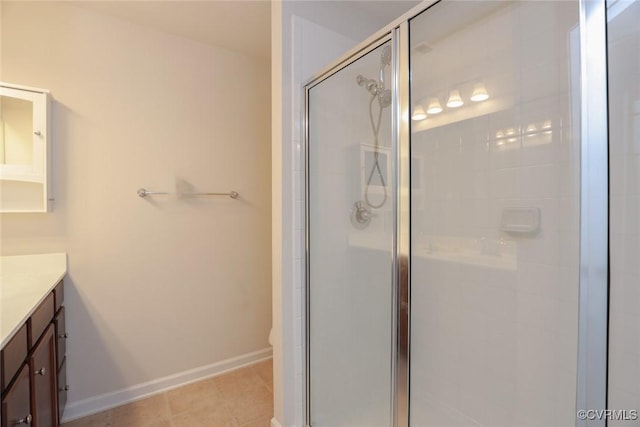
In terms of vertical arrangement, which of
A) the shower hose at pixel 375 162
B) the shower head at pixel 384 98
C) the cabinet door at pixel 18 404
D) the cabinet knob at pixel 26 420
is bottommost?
the cabinet knob at pixel 26 420

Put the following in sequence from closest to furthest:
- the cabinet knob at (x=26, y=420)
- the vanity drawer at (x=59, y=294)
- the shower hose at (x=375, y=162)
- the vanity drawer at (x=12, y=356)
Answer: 1. the vanity drawer at (x=12, y=356)
2. the cabinet knob at (x=26, y=420)
3. the shower hose at (x=375, y=162)
4. the vanity drawer at (x=59, y=294)

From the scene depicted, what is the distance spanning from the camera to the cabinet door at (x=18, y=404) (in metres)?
0.86

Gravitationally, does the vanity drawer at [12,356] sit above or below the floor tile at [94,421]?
above

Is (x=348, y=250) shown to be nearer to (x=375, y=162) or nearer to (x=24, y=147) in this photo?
(x=375, y=162)

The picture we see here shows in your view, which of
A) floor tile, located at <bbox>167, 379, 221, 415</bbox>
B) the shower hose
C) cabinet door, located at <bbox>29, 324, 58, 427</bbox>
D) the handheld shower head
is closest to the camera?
cabinet door, located at <bbox>29, 324, 58, 427</bbox>

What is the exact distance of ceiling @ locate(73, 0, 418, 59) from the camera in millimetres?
1717

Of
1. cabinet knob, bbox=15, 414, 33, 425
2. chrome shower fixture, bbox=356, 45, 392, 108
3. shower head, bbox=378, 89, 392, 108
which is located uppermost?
chrome shower fixture, bbox=356, 45, 392, 108

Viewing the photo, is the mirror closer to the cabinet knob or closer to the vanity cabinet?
the vanity cabinet

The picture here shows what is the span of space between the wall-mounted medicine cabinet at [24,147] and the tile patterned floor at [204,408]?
4.01 feet

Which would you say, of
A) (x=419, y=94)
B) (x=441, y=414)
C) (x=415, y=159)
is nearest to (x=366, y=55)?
(x=419, y=94)

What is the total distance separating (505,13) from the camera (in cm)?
126

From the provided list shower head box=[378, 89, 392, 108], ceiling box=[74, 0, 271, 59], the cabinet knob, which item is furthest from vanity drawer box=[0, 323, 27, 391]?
ceiling box=[74, 0, 271, 59]

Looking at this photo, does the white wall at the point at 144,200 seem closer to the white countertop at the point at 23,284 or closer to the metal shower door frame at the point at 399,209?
the white countertop at the point at 23,284

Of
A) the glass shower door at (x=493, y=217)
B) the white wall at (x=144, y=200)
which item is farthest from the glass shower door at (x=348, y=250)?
the white wall at (x=144, y=200)
